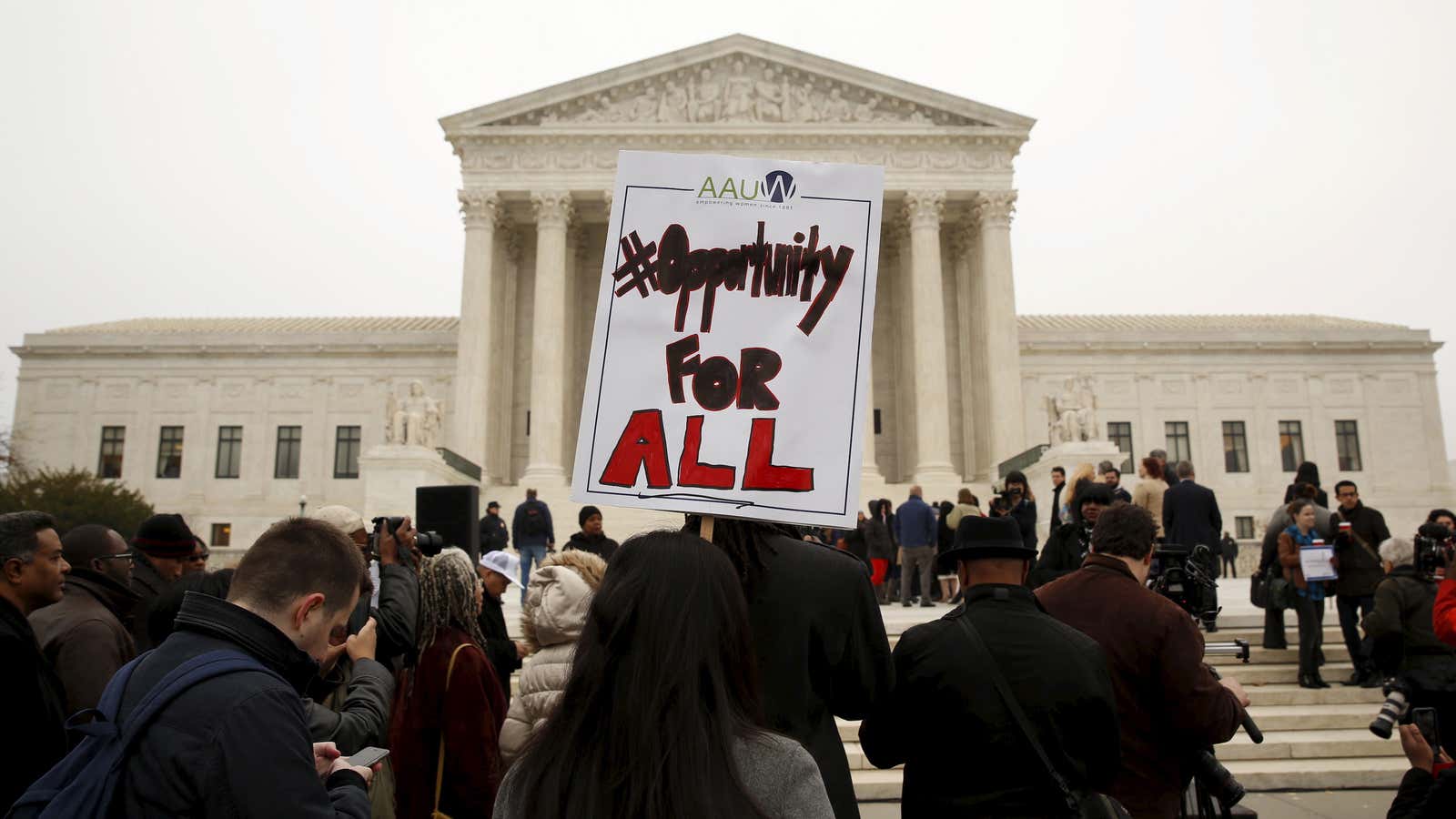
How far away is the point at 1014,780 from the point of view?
132 inches

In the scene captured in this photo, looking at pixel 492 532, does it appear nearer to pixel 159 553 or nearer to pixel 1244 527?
pixel 159 553

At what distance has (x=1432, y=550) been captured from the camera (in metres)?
7.02

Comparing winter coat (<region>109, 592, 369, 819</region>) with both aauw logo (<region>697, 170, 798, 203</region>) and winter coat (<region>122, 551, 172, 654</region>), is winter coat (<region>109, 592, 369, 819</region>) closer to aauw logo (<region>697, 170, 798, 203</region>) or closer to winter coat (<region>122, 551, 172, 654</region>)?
aauw logo (<region>697, 170, 798, 203</region>)

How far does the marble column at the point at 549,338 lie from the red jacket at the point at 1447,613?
2870 cm

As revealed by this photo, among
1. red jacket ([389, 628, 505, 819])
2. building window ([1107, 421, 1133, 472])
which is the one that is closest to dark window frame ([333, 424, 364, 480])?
building window ([1107, 421, 1133, 472])

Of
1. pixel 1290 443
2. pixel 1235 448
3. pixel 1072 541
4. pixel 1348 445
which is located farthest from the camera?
pixel 1348 445

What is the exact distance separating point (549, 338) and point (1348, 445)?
1320 inches

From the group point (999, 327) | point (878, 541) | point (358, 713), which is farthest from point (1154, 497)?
point (999, 327)

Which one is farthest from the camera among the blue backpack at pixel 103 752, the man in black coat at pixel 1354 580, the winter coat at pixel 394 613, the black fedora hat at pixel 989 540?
the man in black coat at pixel 1354 580

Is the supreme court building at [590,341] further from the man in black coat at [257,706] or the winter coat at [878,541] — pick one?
the man in black coat at [257,706]

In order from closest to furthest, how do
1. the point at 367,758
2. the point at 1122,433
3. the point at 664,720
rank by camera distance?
the point at 664,720 → the point at 367,758 → the point at 1122,433

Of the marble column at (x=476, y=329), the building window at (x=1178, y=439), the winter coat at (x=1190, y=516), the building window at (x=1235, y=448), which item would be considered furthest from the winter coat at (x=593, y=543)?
the building window at (x=1235, y=448)

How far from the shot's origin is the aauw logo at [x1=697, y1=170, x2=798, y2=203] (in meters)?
3.49

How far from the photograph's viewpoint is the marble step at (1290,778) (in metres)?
7.47
